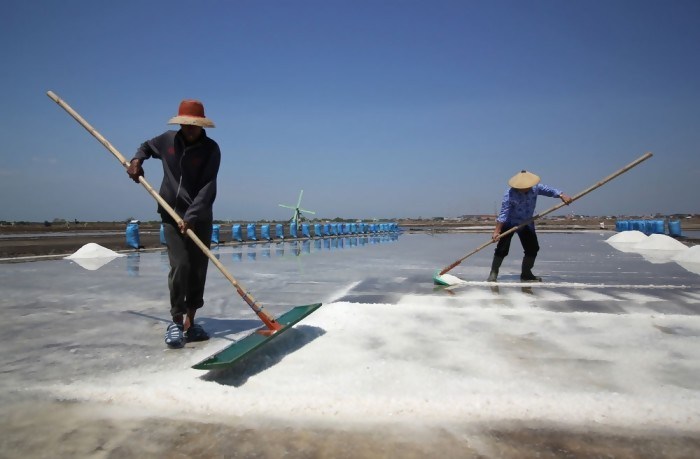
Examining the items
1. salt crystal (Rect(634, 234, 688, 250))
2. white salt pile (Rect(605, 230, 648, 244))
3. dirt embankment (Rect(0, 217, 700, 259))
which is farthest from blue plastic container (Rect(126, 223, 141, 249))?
white salt pile (Rect(605, 230, 648, 244))

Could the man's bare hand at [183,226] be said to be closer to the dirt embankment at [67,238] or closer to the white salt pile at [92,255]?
the white salt pile at [92,255]

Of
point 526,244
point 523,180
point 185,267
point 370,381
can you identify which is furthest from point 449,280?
point 370,381

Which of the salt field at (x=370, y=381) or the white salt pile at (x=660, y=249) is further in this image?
the white salt pile at (x=660, y=249)

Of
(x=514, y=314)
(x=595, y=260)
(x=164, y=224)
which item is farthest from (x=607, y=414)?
(x=595, y=260)

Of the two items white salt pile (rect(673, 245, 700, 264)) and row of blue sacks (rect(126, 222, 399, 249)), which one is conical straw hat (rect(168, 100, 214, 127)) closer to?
row of blue sacks (rect(126, 222, 399, 249))

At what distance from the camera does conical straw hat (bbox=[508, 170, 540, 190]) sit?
722cm

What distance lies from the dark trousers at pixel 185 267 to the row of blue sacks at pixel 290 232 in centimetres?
482

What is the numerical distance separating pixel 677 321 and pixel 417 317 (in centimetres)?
241

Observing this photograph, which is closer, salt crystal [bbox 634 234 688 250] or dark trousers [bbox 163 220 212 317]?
dark trousers [bbox 163 220 212 317]

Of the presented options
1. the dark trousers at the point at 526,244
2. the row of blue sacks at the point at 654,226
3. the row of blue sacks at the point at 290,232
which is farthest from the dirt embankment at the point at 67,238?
the dark trousers at the point at 526,244

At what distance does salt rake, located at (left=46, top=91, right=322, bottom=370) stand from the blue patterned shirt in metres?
4.62

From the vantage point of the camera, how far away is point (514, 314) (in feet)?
15.1

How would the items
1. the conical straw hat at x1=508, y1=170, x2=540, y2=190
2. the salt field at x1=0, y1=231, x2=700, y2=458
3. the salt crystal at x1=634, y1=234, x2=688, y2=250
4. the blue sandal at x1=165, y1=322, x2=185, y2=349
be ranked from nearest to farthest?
the salt field at x1=0, y1=231, x2=700, y2=458 < the blue sandal at x1=165, y1=322, x2=185, y2=349 < the conical straw hat at x1=508, y1=170, x2=540, y2=190 < the salt crystal at x1=634, y1=234, x2=688, y2=250

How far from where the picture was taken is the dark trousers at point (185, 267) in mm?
3711
